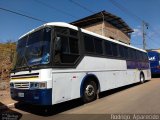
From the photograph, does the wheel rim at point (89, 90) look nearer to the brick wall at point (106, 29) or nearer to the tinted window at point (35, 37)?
the tinted window at point (35, 37)

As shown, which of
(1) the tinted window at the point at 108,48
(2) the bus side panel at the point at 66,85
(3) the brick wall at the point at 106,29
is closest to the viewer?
(2) the bus side panel at the point at 66,85

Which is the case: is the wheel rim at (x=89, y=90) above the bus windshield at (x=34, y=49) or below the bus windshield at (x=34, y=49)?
below

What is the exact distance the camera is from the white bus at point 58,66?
661 centimetres

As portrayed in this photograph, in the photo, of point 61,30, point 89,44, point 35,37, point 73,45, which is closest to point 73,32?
point 73,45

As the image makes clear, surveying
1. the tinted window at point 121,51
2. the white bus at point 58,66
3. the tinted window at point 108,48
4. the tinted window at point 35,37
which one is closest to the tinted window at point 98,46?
the white bus at point 58,66

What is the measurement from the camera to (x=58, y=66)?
6.92 m

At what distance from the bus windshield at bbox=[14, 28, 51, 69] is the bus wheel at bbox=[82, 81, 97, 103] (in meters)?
2.37

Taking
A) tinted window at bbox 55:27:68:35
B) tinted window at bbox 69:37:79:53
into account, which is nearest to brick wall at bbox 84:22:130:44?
tinted window at bbox 69:37:79:53

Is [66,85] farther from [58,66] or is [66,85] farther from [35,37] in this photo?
[35,37]

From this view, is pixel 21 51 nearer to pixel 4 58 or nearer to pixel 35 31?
pixel 35 31

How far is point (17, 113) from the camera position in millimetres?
7527

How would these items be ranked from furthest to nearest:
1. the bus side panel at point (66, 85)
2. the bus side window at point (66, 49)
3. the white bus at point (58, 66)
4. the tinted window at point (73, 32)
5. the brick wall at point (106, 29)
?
the brick wall at point (106, 29) → the tinted window at point (73, 32) → the bus side window at point (66, 49) → the bus side panel at point (66, 85) → the white bus at point (58, 66)

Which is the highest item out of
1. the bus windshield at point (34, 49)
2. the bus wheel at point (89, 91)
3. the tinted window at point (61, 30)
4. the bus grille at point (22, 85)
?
the tinted window at point (61, 30)

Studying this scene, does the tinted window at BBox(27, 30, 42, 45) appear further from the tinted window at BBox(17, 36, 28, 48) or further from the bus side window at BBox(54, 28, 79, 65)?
the bus side window at BBox(54, 28, 79, 65)
